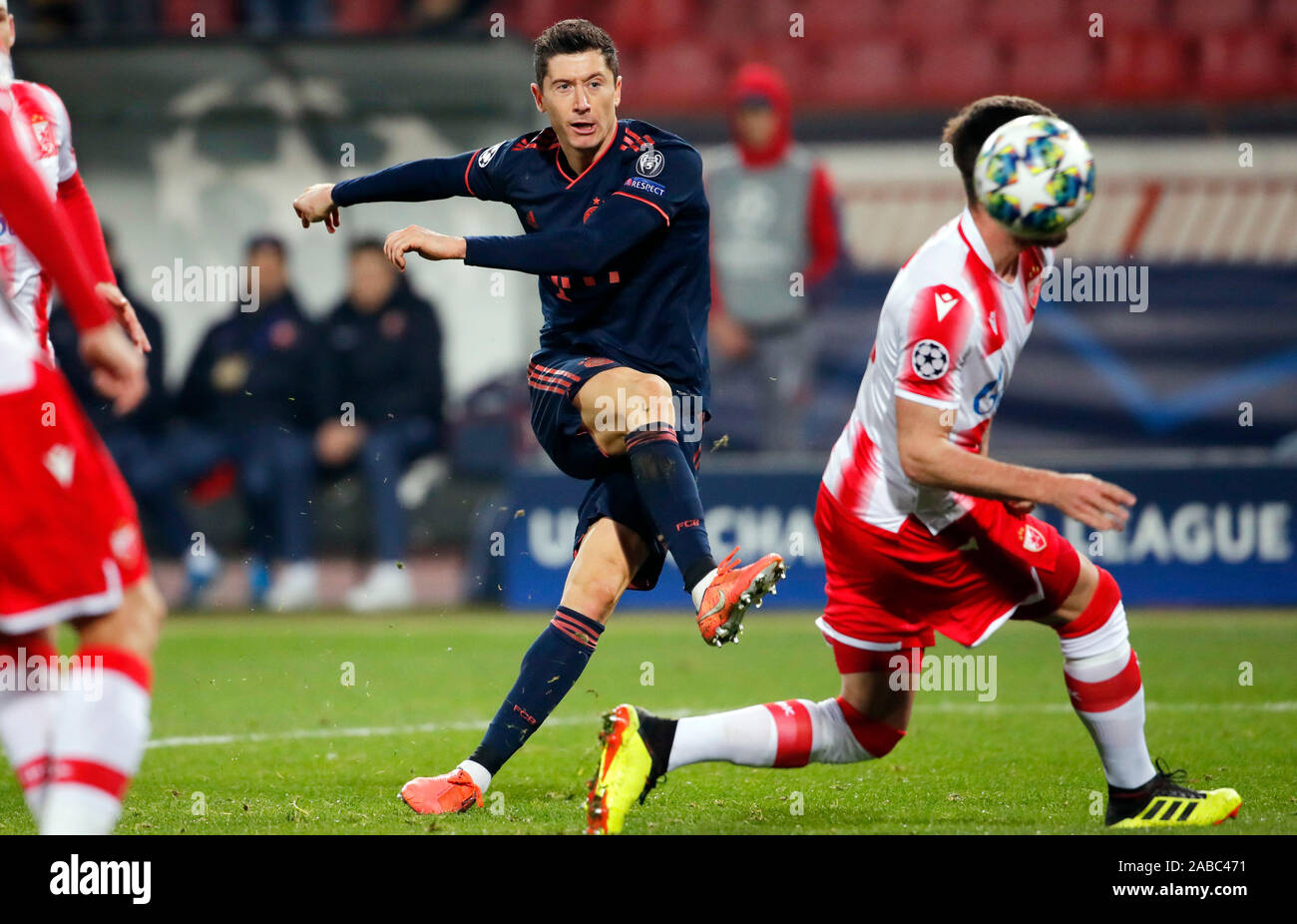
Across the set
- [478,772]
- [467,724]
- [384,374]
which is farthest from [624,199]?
[384,374]

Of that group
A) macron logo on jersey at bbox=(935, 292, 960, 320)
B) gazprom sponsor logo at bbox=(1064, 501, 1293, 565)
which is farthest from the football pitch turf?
macron logo on jersey at bbox=(935, 292, 960, 320)

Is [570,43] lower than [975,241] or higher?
higher

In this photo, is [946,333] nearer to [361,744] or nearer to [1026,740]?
[1026,740]

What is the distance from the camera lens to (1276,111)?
12812mm

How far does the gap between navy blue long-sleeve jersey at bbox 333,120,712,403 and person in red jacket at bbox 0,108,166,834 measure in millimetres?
1783

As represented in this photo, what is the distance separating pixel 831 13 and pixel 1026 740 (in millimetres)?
10017

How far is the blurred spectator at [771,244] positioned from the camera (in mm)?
11078

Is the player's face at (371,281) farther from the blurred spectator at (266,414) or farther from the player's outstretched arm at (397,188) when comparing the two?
the player's outstretched arm at (397,188)

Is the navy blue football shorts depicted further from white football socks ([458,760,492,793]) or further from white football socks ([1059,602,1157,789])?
white football socks ([1059,602,1157,789])

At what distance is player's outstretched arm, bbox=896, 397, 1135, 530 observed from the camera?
138 inches

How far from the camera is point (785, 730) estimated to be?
4.16 m

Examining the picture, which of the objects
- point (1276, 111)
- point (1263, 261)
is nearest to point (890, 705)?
point (1263, 261)

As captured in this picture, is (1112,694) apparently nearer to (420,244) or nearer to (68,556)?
(420,244)

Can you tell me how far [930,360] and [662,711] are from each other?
3041mm
